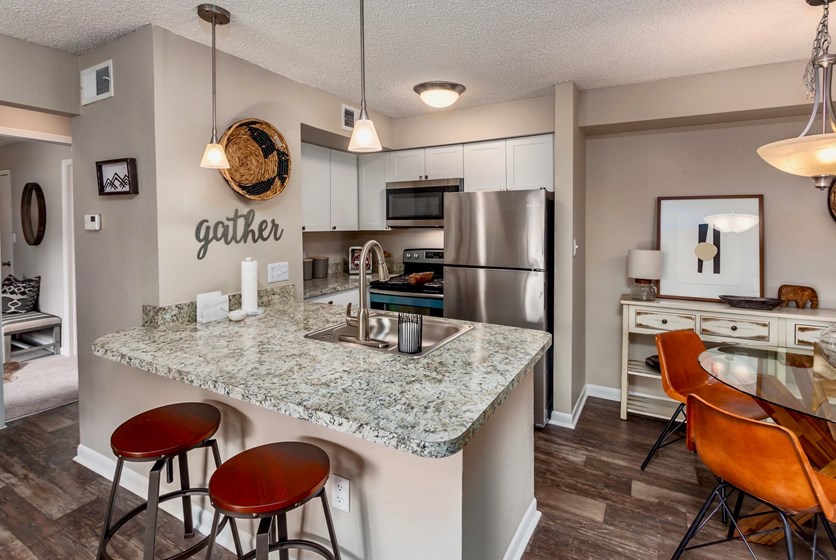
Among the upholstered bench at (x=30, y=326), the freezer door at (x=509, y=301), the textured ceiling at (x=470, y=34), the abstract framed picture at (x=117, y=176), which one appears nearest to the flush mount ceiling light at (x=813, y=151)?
the textured ceiling at (x=470, y=34)

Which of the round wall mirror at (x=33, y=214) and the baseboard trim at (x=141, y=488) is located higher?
the round wall mirror at (x=33, y=214)

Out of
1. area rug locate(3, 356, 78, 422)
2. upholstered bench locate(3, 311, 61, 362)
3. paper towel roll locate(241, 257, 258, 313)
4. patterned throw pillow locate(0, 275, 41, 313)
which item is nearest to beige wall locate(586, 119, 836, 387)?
paper towel roll locate(241, 257, 258, 313)

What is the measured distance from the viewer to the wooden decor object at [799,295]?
116 inches

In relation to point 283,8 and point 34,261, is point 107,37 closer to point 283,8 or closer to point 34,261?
point 283,8

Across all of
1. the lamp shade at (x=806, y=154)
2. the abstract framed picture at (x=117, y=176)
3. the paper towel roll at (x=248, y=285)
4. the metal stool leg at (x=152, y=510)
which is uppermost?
the abstract framed picture at (x=117, y=176)

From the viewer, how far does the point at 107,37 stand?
2.26 m

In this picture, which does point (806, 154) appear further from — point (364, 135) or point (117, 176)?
point (117, 176)

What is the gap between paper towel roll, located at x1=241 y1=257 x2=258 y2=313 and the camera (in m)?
2.41

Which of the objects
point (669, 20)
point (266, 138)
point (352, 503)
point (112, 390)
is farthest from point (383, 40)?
point (112, 390)

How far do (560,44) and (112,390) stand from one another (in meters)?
3.03

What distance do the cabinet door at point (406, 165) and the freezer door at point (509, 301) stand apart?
39.3 inches

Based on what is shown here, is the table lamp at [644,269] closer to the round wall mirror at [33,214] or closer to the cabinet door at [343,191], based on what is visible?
the cabinet door at [343,191]

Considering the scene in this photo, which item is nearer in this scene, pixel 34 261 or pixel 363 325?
pixel 363 325

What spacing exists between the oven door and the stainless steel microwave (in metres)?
0.61
